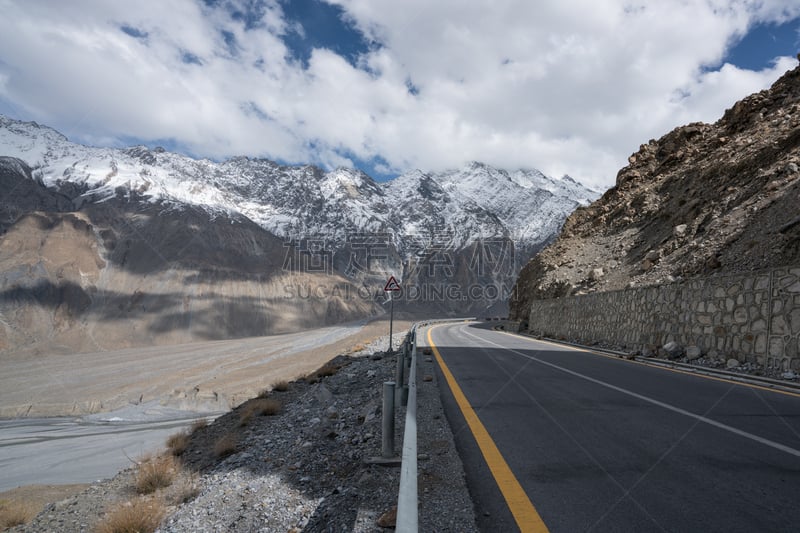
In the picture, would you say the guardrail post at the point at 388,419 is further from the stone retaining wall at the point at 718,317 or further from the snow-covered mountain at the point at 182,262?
the snow-covered mountain at the point at 182,262

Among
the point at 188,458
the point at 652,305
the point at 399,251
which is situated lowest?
the point at 188,458

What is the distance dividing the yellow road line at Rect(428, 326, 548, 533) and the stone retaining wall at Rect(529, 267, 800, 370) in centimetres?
746

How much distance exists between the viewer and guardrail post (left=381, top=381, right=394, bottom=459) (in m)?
4.05

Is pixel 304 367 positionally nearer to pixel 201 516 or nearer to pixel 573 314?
pixel 573 314

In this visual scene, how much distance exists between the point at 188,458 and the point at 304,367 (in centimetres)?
3361

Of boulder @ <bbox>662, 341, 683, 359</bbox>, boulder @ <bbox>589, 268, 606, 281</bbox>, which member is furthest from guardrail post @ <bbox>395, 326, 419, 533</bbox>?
boulder @ <bbox>589, 268, 606, 281</bbox>

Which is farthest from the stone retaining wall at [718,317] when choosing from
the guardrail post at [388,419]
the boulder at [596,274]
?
the guardrail post at [388,419]

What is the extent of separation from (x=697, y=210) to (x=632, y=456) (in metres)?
19.5

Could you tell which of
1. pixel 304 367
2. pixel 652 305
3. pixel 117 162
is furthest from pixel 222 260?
pixel 652 305

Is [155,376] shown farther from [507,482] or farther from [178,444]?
[507,482]

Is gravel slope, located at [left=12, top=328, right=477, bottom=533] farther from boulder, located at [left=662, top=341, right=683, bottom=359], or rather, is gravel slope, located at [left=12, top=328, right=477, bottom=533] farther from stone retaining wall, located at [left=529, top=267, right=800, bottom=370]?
boulder, located at [left=662, top=341, right=683, bottom=359]

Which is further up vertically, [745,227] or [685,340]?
[745,227]

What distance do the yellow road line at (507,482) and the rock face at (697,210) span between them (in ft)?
31.9

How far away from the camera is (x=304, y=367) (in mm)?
40781
